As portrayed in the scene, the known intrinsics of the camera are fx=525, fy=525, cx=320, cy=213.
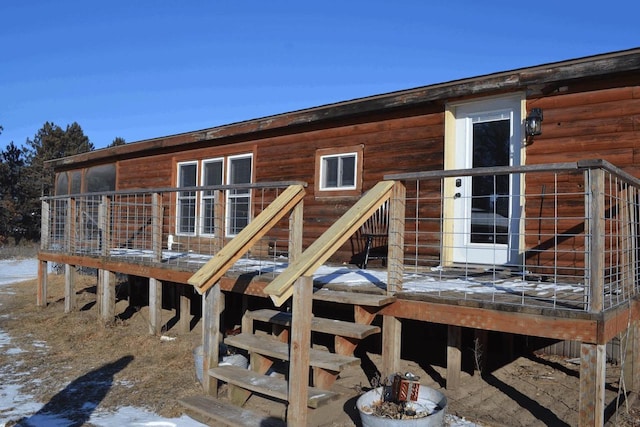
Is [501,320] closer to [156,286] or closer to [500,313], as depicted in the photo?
[500,313]

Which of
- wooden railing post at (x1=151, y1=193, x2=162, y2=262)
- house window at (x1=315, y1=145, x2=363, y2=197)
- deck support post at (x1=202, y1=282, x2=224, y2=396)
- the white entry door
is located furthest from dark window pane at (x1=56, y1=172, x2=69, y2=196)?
the white entry door

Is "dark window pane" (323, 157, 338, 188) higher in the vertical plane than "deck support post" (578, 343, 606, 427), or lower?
higher

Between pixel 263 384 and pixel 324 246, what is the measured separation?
50.5 inches

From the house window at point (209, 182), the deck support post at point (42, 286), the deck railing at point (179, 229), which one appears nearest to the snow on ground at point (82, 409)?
the deck railing at point (179, 229)

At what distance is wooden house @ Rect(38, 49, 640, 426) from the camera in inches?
146

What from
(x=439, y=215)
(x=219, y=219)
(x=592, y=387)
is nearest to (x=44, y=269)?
(x=219, y=219)

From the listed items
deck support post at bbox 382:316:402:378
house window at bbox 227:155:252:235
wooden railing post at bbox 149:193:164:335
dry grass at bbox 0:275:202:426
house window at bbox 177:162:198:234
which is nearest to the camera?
deck support post at bbox 382:316:402:378

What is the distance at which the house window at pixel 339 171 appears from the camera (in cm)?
754

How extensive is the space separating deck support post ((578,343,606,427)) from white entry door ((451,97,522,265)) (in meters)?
2.51

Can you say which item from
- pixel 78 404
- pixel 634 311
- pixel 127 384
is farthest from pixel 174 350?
pixel 634 311

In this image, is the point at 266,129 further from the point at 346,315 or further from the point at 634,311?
the point at 634,311

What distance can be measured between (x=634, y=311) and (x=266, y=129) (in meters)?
5.89

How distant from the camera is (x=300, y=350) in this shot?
11.8ft

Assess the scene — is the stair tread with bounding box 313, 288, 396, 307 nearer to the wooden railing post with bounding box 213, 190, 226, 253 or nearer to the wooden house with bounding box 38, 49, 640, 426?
the wooden house with bounding box 38, 49, 640, 426
